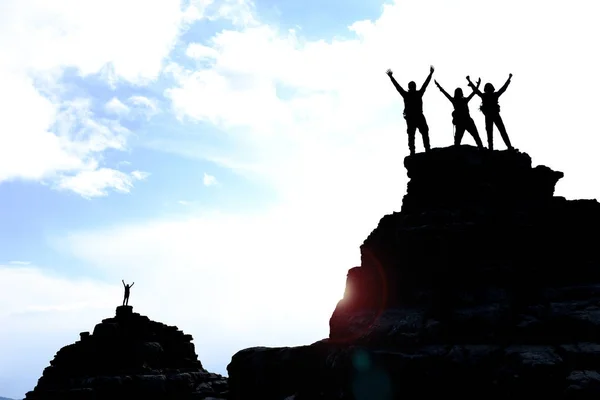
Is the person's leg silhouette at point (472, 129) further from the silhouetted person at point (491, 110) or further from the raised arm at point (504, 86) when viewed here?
the raised arm at point (504, 86)

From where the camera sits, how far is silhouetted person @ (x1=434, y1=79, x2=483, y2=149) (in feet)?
72.8

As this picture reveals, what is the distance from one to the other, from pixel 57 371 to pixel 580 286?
159 ft

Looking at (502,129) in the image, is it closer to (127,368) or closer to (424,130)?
(424,130)

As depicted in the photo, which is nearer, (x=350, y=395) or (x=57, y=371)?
(x=350, y=395)

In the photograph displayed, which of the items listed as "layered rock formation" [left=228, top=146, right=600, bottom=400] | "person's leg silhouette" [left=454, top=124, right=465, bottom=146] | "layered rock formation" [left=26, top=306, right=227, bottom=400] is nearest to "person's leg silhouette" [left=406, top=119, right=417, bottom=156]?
"layered rock formation" [left=228, top=146, right=600, bottom=400]

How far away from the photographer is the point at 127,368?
158ft

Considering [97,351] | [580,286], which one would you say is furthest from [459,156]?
[97,351]

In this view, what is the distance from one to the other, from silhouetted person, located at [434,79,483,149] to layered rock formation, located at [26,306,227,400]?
3392cm

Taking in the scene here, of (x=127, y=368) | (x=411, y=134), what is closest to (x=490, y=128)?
(x=411, y=134)

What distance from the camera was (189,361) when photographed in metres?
54.8

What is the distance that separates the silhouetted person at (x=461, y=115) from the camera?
2220cm

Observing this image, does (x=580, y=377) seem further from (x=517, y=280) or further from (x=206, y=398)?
(x=206, y=398)

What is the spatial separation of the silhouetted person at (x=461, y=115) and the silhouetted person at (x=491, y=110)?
453 millimetres

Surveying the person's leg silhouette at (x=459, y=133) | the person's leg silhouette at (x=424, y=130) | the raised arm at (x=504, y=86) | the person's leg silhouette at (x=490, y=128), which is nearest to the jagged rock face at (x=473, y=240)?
the person's leg silhouette at (x=424, y=130)
